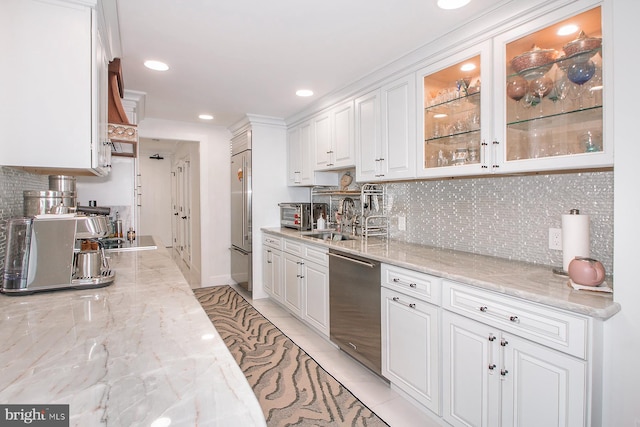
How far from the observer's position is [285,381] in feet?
7.70

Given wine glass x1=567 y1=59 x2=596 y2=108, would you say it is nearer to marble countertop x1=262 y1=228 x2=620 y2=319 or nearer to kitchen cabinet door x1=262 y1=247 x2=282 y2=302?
marble countertop x1=262 y1=228 x2=620 y2=319

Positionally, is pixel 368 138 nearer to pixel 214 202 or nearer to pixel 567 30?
pixel 567 30

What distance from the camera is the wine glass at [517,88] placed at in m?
1.74

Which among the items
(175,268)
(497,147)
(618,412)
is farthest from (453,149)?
(175,268)

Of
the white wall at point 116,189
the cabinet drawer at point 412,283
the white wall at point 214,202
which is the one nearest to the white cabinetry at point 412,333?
the cabinet drawer at point 412,283

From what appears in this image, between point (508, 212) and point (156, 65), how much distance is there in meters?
2.69

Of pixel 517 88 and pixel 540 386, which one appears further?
pixel 517 88

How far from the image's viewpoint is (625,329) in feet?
4.09

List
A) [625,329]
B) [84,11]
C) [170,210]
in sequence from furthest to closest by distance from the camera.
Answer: [170,210] → [84,11] → [625,329]

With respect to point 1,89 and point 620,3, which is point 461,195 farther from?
point 1,89

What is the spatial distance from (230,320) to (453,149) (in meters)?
2.74

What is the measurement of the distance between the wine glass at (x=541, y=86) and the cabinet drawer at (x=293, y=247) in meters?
2.24

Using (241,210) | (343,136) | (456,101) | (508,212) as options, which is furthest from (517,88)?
(241,210)

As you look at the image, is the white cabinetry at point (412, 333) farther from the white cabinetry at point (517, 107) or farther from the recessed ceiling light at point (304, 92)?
the recessed ceiling light at point (304, 92)
